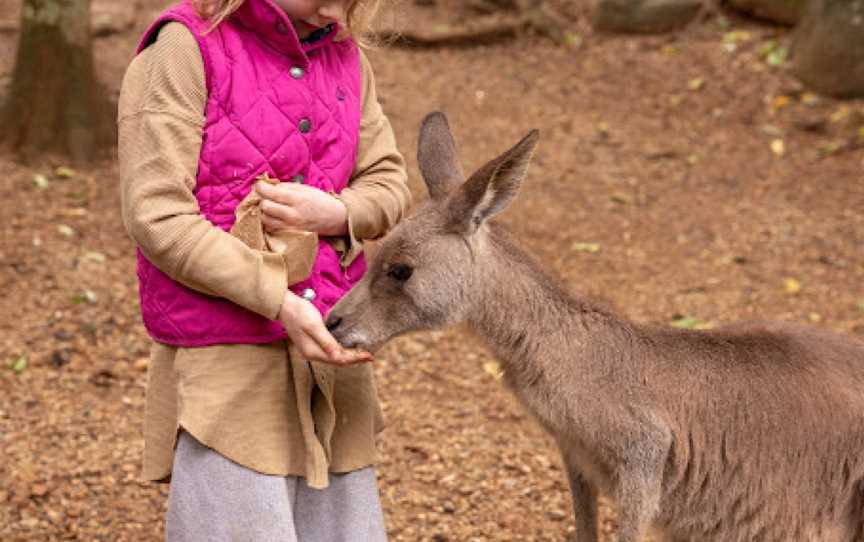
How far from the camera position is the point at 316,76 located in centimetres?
273

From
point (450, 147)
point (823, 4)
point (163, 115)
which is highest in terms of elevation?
point (163, 115)

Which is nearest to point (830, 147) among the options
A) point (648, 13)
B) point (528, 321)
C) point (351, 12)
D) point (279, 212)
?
point (648, 13)

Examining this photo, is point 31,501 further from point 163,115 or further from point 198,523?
point 163,115

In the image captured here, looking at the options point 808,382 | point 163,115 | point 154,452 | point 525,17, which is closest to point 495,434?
point 808,382

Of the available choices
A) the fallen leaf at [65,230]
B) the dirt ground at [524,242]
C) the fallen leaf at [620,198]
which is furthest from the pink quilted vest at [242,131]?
the fallen leaf at [620,198]

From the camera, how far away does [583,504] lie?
10.6 feet

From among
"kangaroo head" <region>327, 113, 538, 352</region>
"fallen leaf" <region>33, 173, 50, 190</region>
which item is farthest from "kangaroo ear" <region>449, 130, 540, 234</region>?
"fallen leaf" <region>33, 173, 50, 190</region>

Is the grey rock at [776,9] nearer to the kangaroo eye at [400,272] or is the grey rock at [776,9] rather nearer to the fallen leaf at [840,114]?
the fallen leaf at [840,114]

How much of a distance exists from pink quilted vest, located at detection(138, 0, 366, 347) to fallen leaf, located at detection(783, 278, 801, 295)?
145 inches

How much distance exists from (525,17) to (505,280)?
6.71m

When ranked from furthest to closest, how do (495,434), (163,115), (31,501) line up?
(495,434) → (31,501) → (163,115)

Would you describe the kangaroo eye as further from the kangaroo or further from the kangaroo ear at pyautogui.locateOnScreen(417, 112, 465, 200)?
the kangaroo ear at pyautogui.locateOnScreen(417, 112, 465, 200)

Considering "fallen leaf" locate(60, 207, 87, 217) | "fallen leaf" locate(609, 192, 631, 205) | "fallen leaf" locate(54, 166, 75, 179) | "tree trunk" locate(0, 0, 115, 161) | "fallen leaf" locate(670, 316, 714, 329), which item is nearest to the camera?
"fallen leaf" locate(670, 316, 714, 329)

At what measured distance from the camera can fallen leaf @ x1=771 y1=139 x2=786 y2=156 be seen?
746cm
